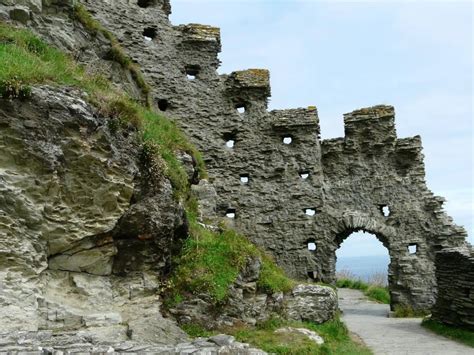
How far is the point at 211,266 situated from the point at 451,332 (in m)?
7.74

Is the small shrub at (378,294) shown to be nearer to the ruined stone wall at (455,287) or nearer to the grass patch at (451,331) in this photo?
the grass patch at (451,331)

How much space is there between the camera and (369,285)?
90.8 feet

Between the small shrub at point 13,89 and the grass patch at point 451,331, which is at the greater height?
the small shrub at point 13,89

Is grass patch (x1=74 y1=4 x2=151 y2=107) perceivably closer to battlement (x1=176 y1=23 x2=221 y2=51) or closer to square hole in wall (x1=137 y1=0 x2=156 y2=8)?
battlement (x1=176 y1=23 x2=221 y2=51)

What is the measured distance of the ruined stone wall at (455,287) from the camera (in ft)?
44.6

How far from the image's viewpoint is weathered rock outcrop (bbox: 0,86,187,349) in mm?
8055

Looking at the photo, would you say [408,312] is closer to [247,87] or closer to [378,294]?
[378,294]

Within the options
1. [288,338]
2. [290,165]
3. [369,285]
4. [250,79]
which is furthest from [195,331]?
[369,285]

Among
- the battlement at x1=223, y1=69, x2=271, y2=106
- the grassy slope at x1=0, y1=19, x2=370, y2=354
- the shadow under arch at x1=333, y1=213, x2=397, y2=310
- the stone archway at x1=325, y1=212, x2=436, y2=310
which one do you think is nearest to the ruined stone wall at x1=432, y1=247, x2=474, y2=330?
the stone archway at x1=325, y1=212, x2=436, y2=310

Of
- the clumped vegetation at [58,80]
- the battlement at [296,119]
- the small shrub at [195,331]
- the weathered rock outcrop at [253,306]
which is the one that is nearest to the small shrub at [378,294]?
the battlement at [296,119]

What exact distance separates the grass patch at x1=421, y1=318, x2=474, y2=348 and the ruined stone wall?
15 centimetres

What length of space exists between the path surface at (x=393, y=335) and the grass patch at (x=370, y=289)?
9.35 ft

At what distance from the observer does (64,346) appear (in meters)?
6.04

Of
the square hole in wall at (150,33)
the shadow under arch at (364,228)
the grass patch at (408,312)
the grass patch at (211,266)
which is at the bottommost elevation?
the grass patch at (408,312)
